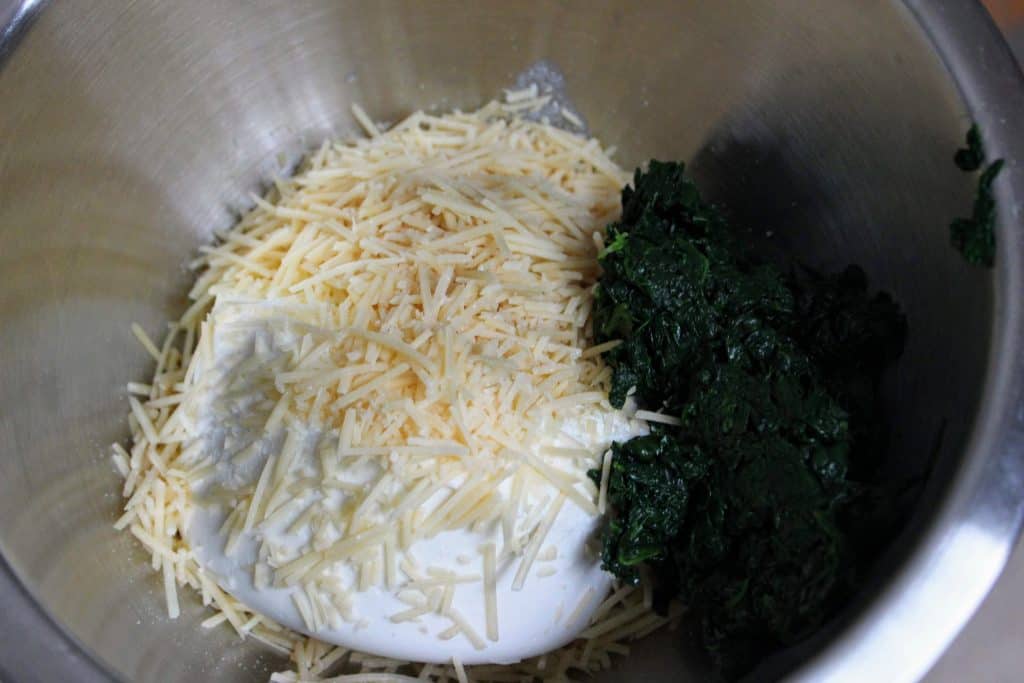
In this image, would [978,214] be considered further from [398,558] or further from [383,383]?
[398,558]

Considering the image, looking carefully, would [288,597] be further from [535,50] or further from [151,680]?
[535,50]

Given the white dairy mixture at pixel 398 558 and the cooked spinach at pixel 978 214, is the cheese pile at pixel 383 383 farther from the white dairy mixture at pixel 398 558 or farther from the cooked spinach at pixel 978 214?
the cooked spinach at pixel 978 214

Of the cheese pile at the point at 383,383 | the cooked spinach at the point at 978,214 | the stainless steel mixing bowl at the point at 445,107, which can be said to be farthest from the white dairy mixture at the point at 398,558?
the cooked spinach at the point at 978,214

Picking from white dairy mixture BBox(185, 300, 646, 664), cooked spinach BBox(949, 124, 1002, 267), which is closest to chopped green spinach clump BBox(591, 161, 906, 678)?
white dairy mixture BBox(185, 300, 646, 664)

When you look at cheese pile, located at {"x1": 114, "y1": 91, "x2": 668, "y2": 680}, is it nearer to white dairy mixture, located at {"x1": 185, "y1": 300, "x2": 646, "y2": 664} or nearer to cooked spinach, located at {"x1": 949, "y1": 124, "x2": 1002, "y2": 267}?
white dairy mixture, located at {"x1": 185, "y1": 300, "x2": 646, "y2": 664}

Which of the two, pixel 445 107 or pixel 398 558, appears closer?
pixel 398 558

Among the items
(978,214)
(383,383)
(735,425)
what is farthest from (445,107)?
(978,214)
